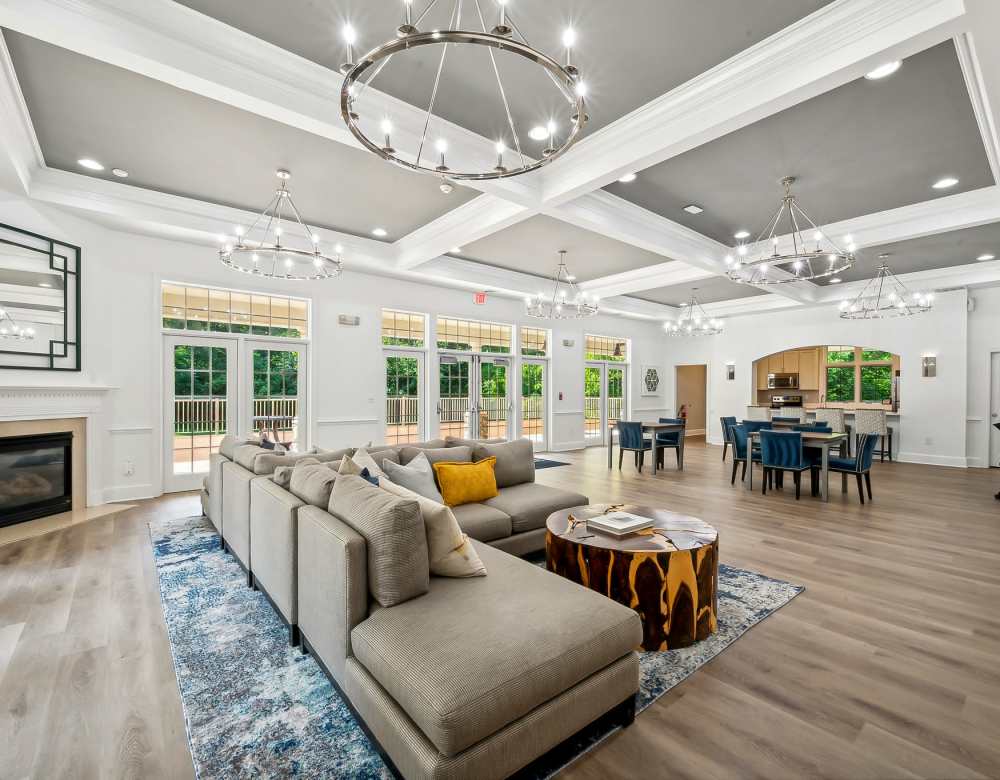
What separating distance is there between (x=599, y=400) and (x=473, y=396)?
3543mm

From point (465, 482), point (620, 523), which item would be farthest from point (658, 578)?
point (465, 482)

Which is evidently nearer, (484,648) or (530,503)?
(484,648)

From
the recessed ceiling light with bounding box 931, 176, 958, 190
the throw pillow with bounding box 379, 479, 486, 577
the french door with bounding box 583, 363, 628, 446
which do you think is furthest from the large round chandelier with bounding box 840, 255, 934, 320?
the throw pillow with bounding box 379, 479, 486, 577

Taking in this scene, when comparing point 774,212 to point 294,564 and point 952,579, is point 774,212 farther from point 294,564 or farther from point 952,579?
point 294,564

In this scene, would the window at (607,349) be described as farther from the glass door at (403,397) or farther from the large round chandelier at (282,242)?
the large round chandelier at (282,242)

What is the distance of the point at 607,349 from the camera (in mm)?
11352

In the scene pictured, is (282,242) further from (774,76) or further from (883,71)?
(883,71)

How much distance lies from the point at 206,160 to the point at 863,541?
6.66 metres

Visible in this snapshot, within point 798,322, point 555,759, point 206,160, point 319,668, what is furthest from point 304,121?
point 798,322

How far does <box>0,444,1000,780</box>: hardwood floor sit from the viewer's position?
173 centimetres

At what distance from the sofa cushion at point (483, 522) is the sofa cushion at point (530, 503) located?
0.09 metres

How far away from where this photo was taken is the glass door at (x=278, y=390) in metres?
6.40

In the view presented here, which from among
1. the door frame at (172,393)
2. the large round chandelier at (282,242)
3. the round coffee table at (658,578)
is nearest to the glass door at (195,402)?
the door frame at (172,393)

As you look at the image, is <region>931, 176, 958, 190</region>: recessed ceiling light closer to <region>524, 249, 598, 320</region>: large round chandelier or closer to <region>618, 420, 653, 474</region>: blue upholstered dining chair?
<region>524, 249, 598, 320</region>: large round chandelier
